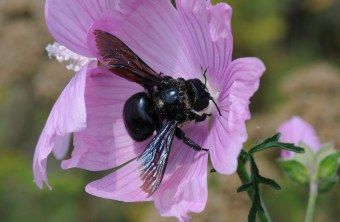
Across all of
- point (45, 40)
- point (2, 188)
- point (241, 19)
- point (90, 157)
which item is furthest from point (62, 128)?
point (241, 19)

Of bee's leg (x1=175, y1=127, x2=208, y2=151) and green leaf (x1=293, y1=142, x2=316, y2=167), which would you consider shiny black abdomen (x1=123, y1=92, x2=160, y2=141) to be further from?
green leaf (x1=293, y1=142, x2=316, y2=167)

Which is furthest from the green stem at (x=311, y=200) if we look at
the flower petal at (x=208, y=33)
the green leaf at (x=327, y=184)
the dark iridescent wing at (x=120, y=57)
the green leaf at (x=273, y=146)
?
the dark iridescent wing at (x=120, y=57)

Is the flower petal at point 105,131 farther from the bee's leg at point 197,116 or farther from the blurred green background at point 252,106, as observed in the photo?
the blurred green background at point 252,106

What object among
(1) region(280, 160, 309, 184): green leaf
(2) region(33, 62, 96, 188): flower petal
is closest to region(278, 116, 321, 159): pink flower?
(1) region(280, 160, 309, 184): green leaf

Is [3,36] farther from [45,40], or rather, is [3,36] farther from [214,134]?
[214,134]

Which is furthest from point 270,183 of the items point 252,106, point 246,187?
point 252,106
